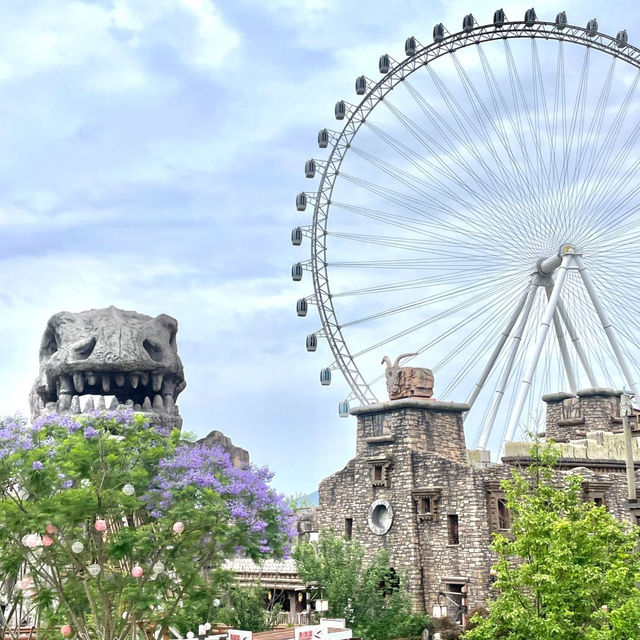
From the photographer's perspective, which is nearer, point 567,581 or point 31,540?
point 31,540

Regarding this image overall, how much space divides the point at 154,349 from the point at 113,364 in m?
1.95

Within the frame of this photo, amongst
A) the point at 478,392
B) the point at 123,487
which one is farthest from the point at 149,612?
the point at 478,392

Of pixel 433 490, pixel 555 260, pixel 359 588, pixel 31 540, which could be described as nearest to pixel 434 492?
pixel 433 490

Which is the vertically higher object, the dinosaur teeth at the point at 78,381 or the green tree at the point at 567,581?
the dinosaur teeth at the point at 78,381

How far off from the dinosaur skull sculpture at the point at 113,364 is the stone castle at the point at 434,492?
8.32 metres

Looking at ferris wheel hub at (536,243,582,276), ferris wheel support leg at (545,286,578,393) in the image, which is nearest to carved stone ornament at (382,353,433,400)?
ferris wheel hub at (536,243,582,276)

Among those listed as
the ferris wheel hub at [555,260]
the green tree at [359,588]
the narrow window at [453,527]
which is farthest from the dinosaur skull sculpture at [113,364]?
the ferris wheel hub at [555,260]

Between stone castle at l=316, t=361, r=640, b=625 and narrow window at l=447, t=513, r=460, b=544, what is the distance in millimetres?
36

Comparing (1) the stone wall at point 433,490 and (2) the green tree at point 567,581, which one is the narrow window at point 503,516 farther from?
(2) the green tree at point 567,581

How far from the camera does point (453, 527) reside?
35.0 metres

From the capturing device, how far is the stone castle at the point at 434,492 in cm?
3416

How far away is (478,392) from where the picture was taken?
1732 inches

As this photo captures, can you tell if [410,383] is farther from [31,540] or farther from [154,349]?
[31,540]

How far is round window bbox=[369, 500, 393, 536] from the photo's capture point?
120 ft
